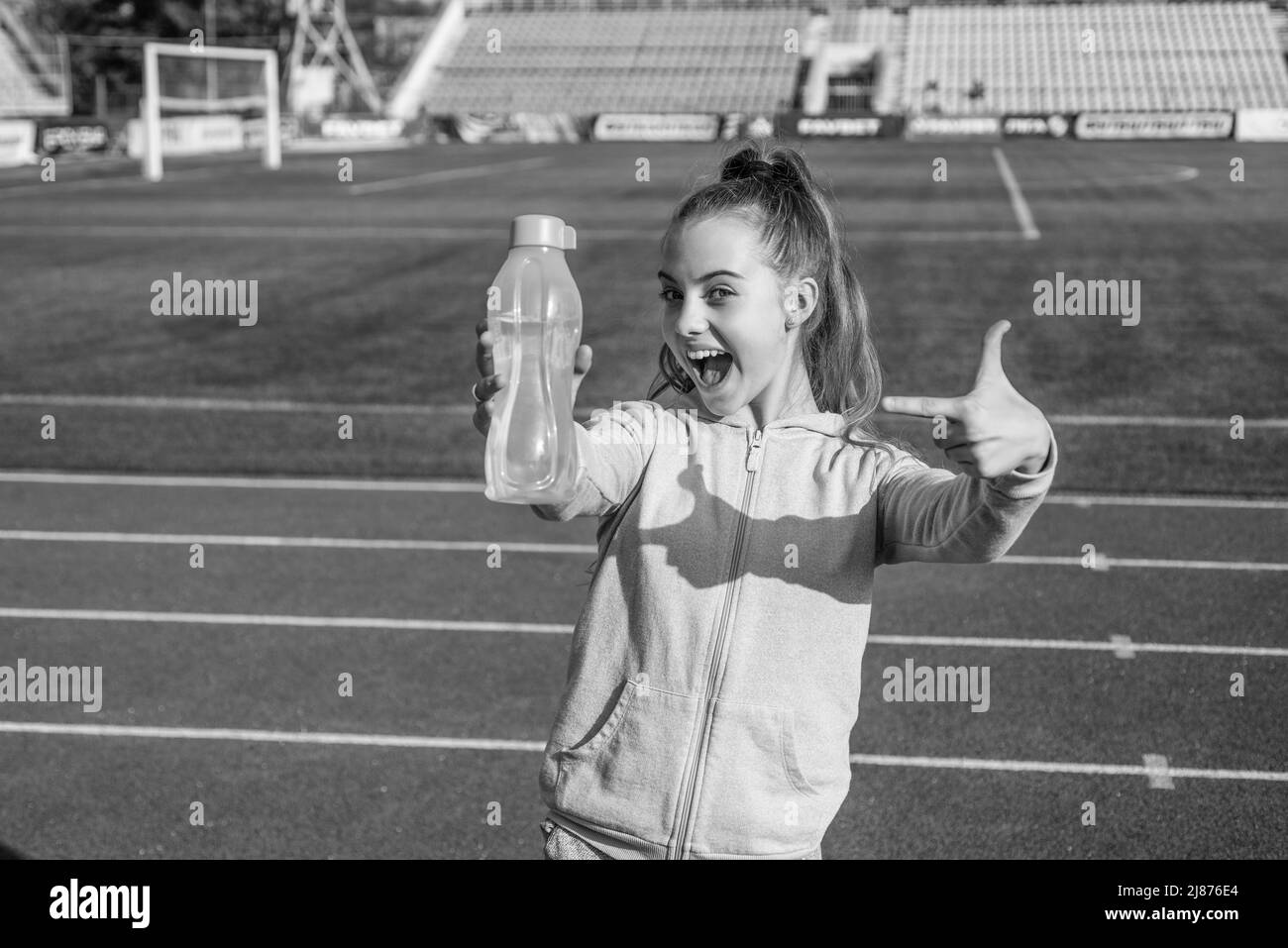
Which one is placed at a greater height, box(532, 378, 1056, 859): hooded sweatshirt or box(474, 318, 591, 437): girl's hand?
box(474, 318, 591, 437): girl's hand

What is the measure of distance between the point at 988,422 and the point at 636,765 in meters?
0.91

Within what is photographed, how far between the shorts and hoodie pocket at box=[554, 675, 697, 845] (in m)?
0.05

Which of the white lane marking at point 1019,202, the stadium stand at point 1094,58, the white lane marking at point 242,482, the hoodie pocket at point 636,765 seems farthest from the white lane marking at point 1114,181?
the hoodie pocket at point 636,765

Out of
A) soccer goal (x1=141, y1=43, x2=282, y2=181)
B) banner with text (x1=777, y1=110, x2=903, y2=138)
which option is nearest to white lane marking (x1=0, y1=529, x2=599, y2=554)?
soccer goal (x1=141, y1=43, x2=282, y2=181)

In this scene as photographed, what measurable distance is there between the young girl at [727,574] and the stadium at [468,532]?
468 millimetres

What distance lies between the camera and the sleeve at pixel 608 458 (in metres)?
2.47

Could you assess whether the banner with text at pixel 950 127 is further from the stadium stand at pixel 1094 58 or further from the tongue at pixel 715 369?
the tongue at pixel 715 369

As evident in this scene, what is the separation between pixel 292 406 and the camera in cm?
1254

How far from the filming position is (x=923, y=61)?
68125mm

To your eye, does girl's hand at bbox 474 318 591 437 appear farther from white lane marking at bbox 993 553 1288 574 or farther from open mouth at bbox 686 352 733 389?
white lane marking at bbox 993 553 1288 574

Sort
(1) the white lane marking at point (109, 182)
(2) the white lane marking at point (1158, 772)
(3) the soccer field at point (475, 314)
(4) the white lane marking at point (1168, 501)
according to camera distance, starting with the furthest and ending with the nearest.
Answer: (1) the white lane marking at point (109, 182) → (3) the soccer field at point (475, 314) → (4) the white lane marking at point (1168, 501) → (2) the white lane marking at point (1158, 772)

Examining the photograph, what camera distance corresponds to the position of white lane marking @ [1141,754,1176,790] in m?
5.54

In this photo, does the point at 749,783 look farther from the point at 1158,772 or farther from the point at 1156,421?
the point at 1156,421

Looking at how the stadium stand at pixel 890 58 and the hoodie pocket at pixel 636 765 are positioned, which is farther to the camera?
the stadium stand at pixel 890 58
